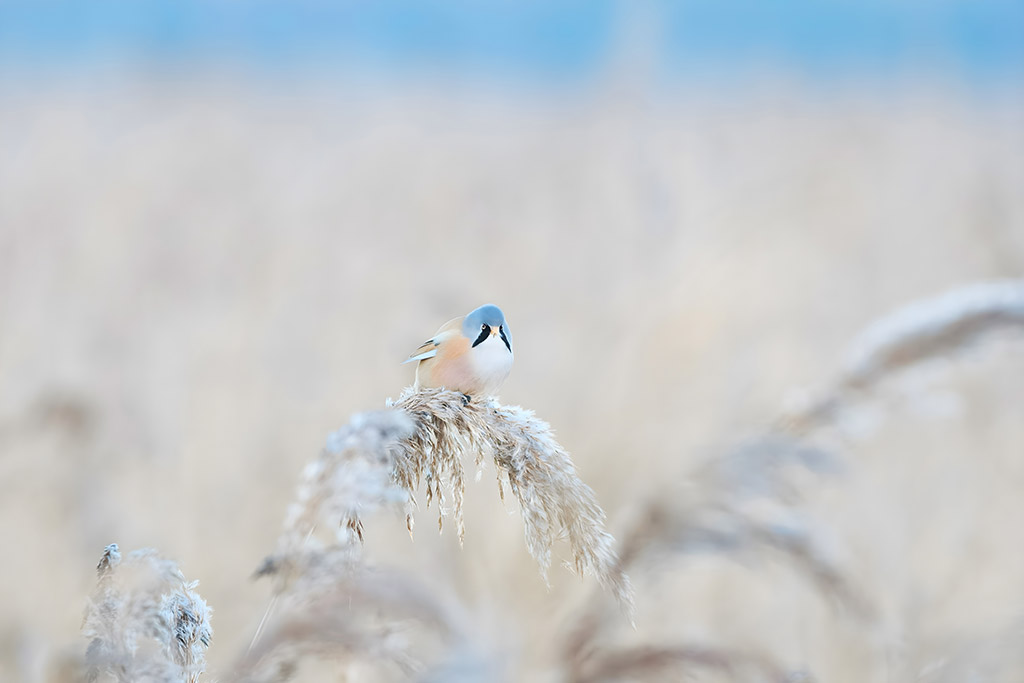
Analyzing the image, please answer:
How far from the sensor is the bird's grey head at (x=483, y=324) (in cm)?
135

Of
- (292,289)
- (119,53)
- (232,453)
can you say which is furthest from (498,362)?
(119,53)

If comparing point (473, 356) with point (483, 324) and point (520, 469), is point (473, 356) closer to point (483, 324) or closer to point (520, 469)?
point (483, 324)

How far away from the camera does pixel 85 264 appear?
339cm

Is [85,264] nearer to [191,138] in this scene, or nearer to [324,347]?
[324,347]

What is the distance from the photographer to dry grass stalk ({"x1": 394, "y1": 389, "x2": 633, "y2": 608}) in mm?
1024

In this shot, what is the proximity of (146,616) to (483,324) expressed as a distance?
68 cm

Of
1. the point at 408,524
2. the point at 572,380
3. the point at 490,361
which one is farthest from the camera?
the point at 572,380

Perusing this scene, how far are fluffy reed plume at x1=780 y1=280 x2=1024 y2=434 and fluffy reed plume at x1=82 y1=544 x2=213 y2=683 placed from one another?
110 centimetres

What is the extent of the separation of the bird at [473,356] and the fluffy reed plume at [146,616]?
1.75ft

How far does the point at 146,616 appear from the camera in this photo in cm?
84

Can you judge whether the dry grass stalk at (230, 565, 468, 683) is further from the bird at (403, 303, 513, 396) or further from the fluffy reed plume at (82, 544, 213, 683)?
the bird at (403, 303, 513, 396)

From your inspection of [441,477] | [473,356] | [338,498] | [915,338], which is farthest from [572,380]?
[338,498]

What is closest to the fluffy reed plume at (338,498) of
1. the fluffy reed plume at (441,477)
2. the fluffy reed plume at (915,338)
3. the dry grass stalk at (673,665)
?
the fluffy reed plume at (441,477)

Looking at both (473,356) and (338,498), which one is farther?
(473,356)
